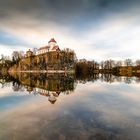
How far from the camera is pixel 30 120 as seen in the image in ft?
39.0

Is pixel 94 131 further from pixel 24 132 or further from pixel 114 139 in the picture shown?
pixel 24 132

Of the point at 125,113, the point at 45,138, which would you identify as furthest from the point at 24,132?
the point at 125,113

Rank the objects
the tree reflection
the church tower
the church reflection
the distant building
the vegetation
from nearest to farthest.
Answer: the church reflection
the tree reflection
the vegetation
the distant building
the church tower

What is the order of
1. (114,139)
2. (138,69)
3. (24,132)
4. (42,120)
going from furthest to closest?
(138,69) → (42,120) → (24,132) → (114,139)

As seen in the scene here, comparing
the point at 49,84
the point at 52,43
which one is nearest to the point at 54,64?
the point at 52,43

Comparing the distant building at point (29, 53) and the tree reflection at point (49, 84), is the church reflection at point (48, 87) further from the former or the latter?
the distant building at point (29, 53)

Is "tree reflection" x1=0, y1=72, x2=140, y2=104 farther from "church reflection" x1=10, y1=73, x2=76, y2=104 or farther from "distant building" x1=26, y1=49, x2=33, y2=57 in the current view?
"distant building" x1=26, y1=49, x2=33, y2=57

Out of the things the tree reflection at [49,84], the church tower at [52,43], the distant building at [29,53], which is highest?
the church tower at [52,43]

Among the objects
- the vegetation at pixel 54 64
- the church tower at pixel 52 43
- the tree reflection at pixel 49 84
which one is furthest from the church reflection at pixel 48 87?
the church tower at pixel 52 43

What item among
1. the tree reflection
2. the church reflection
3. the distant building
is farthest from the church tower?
the church reflection

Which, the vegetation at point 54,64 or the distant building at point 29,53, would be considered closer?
the vegetation at point 54,64

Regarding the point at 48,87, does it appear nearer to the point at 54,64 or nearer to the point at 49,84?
the point at 49,84

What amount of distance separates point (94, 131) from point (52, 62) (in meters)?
115

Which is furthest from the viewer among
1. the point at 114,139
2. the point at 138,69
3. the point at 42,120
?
the point at 138,69
